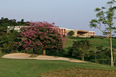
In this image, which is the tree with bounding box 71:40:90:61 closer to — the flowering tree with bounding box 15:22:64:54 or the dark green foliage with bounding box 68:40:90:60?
the dark green foliage with bounding box 68:40:90:60

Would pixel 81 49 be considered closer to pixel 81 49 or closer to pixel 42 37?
pixel 81 49

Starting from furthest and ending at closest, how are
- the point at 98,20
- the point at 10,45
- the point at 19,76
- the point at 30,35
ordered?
the point at 10,45, the point at 30,35, the point at 98,20, the point at 19,76

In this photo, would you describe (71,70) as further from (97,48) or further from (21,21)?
(21,21)

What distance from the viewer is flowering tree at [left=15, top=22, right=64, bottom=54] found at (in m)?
19.4

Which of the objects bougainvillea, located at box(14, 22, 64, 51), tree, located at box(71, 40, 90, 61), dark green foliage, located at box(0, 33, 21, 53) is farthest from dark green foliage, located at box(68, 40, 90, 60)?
dark green foliage, located at box(0, 33, 21, 53)

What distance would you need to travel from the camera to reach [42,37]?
19.4 meters

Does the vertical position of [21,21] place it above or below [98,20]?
above

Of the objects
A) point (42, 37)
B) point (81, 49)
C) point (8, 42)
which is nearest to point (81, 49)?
point (81, 49)

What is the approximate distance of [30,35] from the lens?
1961 cm

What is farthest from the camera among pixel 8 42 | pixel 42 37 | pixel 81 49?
pixel 8 42

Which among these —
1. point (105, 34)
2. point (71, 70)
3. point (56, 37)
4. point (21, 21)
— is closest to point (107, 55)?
point (105, 34)

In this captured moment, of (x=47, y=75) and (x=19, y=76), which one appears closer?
(x=19, y=76)

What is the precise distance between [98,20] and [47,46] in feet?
20.9

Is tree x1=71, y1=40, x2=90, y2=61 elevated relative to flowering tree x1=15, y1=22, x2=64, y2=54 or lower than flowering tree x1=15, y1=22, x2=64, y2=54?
lower
